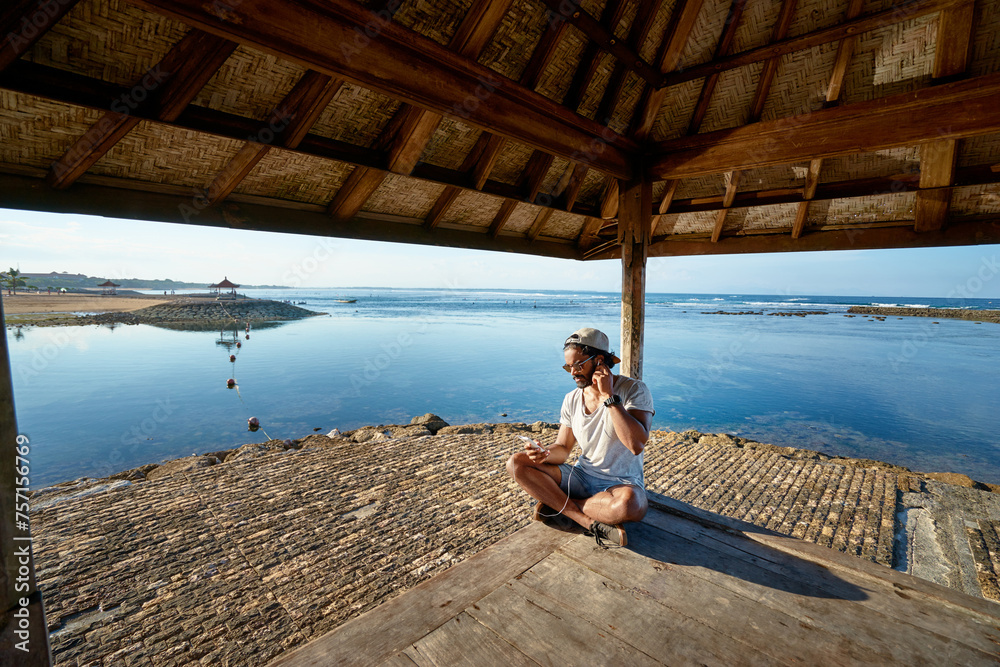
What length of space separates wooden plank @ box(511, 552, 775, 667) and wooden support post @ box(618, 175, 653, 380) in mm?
2556

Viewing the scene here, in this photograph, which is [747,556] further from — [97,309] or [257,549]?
[97,309]

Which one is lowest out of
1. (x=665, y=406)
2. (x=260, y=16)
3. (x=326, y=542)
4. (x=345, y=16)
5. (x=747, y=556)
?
(x=665, y=406)

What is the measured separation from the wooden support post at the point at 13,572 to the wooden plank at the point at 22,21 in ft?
5.33

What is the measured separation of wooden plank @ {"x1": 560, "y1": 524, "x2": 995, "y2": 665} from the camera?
65.3 inches

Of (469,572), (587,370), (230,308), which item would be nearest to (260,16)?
(587,370)

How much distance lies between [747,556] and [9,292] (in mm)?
A: 65532

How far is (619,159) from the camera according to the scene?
3.94m

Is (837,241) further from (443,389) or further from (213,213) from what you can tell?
(443,389)

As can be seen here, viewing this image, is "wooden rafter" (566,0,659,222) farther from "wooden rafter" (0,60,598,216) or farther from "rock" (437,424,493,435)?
"rock" (437,424,493,435)

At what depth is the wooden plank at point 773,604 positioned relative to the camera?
166 centimetres

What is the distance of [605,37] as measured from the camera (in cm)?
338

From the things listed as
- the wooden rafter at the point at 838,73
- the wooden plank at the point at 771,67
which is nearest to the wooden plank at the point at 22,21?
the wooden plank at the point at 771,67

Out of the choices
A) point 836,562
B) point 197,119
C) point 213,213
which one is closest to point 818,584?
point 836,562

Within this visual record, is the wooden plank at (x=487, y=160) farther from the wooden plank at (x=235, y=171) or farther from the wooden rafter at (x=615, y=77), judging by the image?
the wooden plank at (x=235, y=171)
